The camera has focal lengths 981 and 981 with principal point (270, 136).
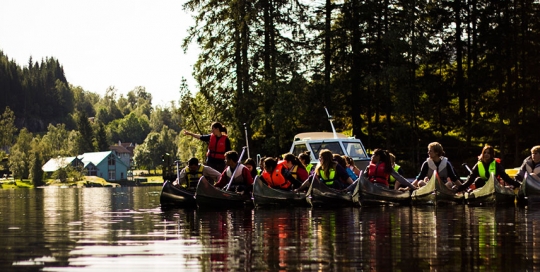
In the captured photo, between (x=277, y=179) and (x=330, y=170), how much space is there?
5.08 feet

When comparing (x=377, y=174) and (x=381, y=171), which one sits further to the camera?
(x=377, y=174)

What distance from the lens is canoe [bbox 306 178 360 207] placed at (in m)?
23.5

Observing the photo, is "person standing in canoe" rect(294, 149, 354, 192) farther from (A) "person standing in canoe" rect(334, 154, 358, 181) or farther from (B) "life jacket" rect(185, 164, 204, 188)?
(B) "life jacket" rect(185, 164, 204, 188)

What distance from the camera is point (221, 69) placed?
51969mm

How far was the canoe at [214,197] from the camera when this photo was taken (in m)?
23.8

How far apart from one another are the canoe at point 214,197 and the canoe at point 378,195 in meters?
3.01

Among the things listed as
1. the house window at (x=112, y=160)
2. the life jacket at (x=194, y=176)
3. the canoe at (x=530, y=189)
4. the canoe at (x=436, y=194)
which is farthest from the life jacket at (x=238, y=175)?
the house window at (x=112, y=160)

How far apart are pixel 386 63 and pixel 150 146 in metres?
150

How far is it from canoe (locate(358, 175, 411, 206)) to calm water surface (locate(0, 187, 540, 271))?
2211 millimetres

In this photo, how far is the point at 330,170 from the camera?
78.4 feet

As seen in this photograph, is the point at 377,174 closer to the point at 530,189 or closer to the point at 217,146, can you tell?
the point at 530,189

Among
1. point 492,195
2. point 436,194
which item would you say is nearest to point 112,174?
point 436,194

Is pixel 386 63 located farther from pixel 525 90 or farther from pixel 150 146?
pixel 150 146

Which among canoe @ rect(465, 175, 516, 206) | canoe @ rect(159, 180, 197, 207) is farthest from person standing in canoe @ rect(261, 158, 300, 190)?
canoe @ rect(465, 175, 516, 206)
